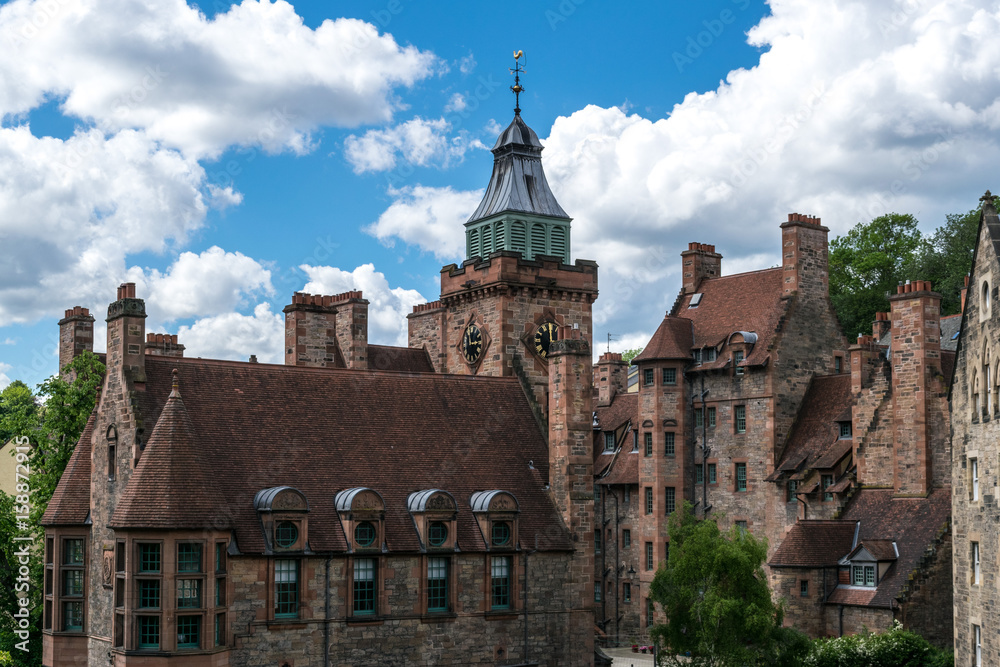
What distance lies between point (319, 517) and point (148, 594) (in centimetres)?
613

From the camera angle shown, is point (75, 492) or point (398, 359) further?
point (398, 359)

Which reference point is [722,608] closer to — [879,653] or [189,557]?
[879,653]

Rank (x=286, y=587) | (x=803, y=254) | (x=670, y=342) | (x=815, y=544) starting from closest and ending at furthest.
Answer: (x=286, y=587)
(x=815, y=544)
(x=803, y=254)
(x=670, y=342)

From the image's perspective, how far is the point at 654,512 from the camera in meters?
60.0

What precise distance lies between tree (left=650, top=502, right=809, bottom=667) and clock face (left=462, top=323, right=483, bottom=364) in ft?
48.7

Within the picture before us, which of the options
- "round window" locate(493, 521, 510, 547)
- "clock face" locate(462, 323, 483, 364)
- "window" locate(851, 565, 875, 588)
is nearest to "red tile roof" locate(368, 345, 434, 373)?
"clock face" locate(462, 323, 483, 364)

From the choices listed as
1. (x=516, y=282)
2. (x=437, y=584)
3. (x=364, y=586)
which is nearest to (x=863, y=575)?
(x=437, y=584)

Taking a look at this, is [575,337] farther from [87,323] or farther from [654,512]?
[87,323]

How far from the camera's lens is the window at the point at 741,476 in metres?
58.8

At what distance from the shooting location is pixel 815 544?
4969 cm

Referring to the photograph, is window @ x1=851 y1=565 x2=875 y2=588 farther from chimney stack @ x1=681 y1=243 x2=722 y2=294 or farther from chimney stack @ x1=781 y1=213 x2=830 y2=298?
chimney stack @ x1=681 y1=243 x2=722 y2=294

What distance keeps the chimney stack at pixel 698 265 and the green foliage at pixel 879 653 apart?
84.3ft

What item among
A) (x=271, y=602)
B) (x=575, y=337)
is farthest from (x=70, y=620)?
(x=575, y=337)

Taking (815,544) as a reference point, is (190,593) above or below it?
below
